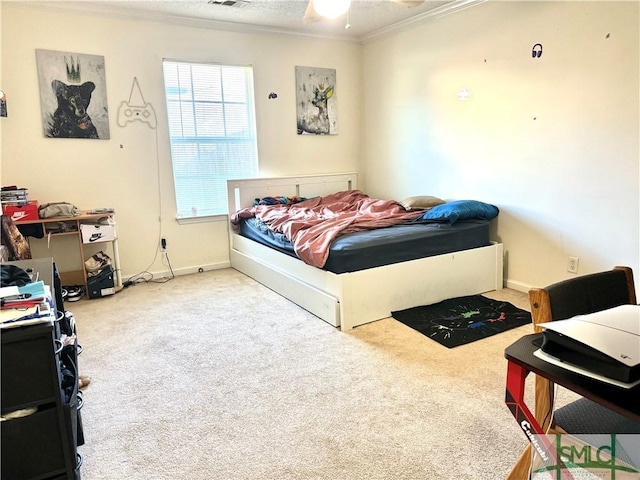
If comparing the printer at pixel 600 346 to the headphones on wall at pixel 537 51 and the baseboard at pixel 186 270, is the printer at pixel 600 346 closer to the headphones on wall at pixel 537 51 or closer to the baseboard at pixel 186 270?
the headphones on wall at pixel 537 51

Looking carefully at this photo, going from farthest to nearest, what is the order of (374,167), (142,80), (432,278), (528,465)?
(374,167)
(142,80)
(432,278)
(528,465)

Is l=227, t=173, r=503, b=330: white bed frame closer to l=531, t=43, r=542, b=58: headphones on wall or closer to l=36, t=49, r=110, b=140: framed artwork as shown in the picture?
l=531, t=43, r=542, b=58: headphones on wall

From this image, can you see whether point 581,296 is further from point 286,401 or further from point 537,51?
point 537,51

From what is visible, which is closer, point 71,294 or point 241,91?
point 71,294

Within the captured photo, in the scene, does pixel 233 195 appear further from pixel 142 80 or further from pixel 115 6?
pixel 115 6

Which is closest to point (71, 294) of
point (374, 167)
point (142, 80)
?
point (142, 80)

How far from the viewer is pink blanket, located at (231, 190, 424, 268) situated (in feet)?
10.1

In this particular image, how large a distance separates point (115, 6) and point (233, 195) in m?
1.93

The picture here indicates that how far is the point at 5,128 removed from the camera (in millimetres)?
3576

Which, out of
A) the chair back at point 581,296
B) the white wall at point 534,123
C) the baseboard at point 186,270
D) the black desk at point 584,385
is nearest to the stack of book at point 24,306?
the black desk at point 584,385

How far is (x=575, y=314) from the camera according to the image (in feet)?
4.13

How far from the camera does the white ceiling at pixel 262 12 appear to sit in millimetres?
3738

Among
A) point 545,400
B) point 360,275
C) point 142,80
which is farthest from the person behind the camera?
point 142,80

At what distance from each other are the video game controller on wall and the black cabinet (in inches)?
127
